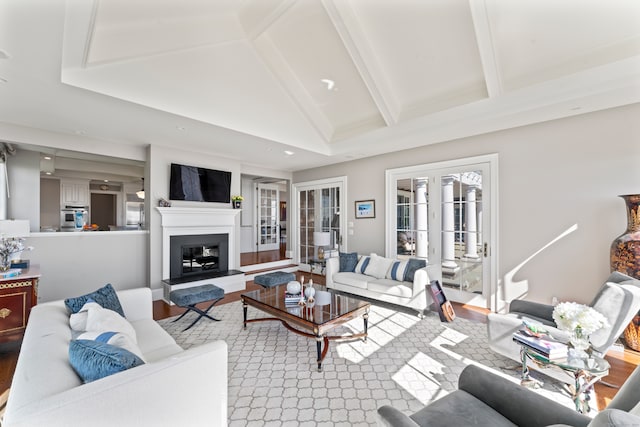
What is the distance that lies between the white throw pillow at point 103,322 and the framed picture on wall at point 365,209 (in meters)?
4.43

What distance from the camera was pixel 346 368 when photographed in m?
2.55

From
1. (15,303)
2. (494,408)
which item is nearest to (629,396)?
(494,408)

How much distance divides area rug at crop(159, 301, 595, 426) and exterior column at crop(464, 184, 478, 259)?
3.68ft

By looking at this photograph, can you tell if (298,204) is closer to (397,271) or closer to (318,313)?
(397,271)

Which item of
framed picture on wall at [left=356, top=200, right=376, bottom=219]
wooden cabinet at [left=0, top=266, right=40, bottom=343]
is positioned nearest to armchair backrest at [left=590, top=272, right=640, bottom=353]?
framed picture on wall at [left=356, top=200, right=376, bottom=219]

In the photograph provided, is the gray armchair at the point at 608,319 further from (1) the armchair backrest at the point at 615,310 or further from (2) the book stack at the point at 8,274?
(2) the book stack at the point at 8,274

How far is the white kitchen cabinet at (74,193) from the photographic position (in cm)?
773

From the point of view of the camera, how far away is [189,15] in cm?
291

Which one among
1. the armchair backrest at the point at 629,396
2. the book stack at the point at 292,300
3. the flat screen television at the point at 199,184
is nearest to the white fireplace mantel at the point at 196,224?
the flat screen television at the point at 199,184

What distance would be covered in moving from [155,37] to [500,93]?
3.88 m

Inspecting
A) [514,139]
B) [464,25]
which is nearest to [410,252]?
[514,139]

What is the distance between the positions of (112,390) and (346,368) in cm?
189

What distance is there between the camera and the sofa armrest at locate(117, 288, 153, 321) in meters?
2.58

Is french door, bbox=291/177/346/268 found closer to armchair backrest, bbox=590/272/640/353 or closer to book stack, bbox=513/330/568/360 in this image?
book stack, bbox=513/330/568/360
